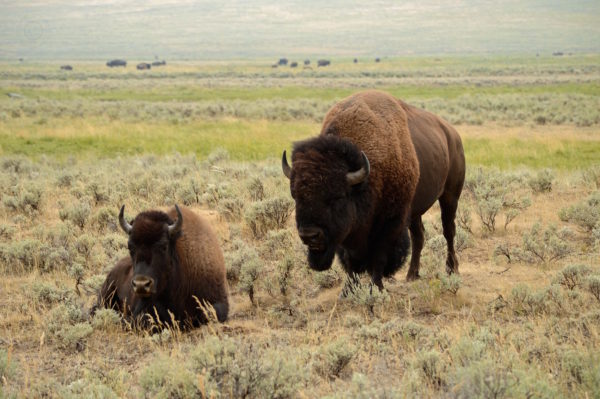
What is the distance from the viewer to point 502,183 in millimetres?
12930

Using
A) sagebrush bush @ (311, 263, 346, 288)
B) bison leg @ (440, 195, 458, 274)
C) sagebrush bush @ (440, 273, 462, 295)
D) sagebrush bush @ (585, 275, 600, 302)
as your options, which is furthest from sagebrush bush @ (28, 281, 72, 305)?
sagebrush bush @ (585, 275, 600, 302)

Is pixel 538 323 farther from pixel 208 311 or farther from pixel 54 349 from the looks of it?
pixel 54 349

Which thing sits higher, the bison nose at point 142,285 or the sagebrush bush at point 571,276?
the bison nose at point 142,285

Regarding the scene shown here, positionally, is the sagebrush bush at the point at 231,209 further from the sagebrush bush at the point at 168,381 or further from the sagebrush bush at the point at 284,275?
the sagebrush bush at the point at 168,381

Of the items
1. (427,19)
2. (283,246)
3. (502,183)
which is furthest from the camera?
(427,19)

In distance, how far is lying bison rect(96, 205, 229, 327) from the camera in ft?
→ 19.7

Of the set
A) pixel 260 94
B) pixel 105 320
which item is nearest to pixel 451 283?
pixel 105 320

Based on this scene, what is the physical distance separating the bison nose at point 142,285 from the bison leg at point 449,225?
3990mm

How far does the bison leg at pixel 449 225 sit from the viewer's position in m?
8.32

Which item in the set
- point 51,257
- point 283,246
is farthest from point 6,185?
point 283,246

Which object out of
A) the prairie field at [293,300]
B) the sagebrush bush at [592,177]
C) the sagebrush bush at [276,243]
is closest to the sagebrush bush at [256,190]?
the prairie field at [293,300]

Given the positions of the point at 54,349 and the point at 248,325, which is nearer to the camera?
the point at 54,349

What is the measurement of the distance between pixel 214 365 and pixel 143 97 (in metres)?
40.2

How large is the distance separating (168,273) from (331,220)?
1606 mm
